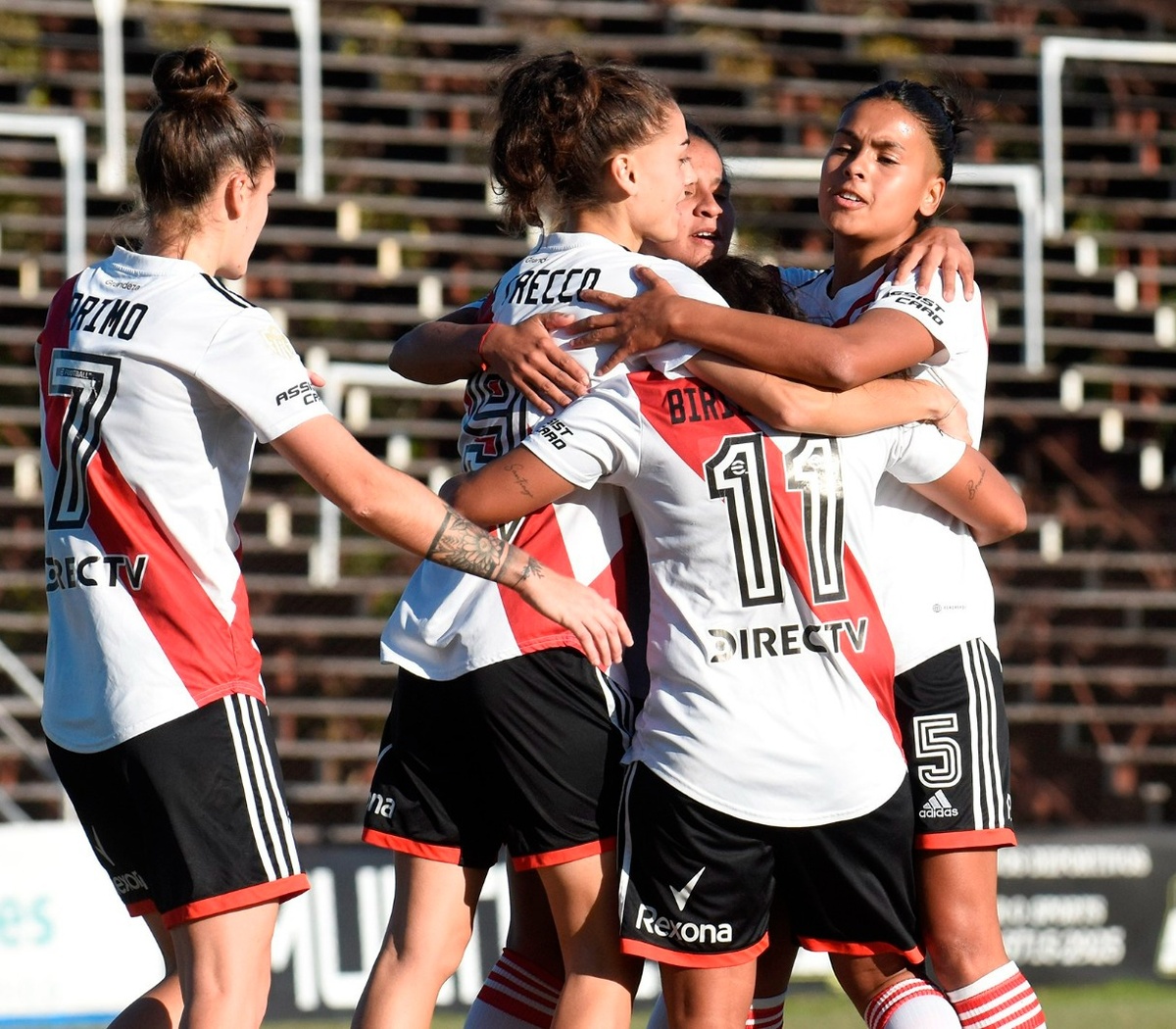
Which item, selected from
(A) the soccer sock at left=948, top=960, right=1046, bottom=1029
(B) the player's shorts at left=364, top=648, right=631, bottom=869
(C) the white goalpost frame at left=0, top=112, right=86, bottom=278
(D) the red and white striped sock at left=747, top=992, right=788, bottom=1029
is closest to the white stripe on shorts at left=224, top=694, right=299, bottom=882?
(B) the player's shorts at left=364, top=648, right=631, bottom=869

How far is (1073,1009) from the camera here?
7.02 meters

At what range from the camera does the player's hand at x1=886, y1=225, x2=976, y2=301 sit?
3.21m

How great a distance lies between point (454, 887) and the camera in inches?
122

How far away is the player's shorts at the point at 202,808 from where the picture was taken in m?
2.88

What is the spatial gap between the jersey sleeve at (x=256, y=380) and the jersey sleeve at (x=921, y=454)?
1.02 metres

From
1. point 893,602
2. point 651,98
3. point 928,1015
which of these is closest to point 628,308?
point 651,98

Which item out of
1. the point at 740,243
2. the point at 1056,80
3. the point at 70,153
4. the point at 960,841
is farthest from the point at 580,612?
the point at 1056,80

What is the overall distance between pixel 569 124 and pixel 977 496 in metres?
1.02

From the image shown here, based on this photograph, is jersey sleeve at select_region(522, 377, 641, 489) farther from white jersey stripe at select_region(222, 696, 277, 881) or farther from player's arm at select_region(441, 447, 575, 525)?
white jersey stripe at select_region(222, 696, 277, 881)

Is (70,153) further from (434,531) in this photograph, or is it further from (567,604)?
(567,604)

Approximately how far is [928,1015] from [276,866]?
1160 millimetres

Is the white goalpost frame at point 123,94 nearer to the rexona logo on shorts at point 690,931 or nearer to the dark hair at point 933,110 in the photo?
the dark hair at point 933,110

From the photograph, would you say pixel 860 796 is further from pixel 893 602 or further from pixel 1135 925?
pixel 1135 925

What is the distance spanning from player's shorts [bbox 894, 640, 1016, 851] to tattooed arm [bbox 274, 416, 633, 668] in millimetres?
676
